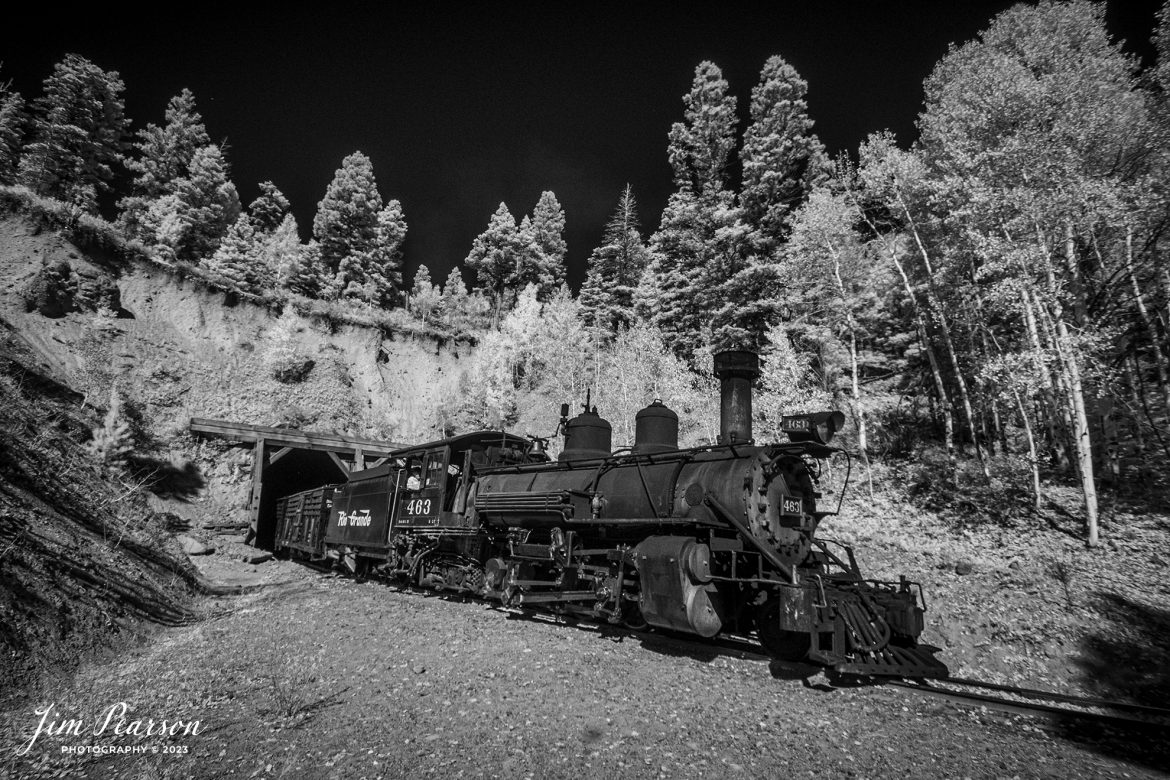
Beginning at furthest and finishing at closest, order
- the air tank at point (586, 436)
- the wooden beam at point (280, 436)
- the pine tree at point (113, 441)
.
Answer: the wooden beam at point (280, 436) → the pine tree at point (113, 441) → the air tank at point (586, 436)

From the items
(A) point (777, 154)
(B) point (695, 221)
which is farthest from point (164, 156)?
(A) point (777, 154)

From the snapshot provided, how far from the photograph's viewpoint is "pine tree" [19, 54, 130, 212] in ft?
104

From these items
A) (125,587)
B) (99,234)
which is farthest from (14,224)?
(125,587)

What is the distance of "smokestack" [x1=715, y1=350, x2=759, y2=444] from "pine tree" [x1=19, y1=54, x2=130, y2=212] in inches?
1595

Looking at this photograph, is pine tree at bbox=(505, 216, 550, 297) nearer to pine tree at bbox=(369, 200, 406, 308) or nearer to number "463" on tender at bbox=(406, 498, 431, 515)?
pine tree at bbox=(369, 200, 406, 308)

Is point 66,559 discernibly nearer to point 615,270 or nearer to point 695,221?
point 695,221

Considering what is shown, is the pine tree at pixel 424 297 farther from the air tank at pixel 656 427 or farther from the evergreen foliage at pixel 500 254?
the air tank at pixel 656 427

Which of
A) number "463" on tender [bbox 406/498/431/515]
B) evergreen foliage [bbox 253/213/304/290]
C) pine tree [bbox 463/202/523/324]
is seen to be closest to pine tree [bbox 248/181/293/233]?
evergreen foliage [bbox 253/213/304/290]

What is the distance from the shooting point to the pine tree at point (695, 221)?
2862 cm

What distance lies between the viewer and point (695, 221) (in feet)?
99.5

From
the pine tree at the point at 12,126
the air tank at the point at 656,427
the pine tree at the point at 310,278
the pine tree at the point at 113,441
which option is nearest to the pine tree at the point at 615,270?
the pine tree at the point at 310,278

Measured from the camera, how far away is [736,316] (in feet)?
84.4

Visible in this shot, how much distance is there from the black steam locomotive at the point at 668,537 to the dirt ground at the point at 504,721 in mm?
640

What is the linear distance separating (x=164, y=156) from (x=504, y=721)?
160ft
